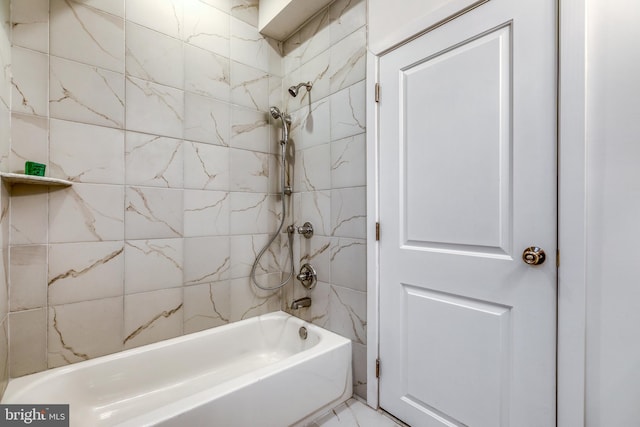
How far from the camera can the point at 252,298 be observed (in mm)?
1941

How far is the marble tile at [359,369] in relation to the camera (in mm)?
1526

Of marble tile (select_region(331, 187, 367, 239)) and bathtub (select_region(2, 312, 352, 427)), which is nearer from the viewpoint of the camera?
bathtub (select_region(2, 312, 352, 427))

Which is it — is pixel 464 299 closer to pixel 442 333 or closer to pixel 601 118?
pixel 442 333

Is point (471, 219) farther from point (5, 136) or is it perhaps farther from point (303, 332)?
point (5, 136)

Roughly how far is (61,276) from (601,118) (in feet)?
7.06

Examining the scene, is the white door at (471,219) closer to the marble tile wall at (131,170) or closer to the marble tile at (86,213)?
the marble tile wall at (131,170)

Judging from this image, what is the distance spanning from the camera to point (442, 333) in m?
1.21

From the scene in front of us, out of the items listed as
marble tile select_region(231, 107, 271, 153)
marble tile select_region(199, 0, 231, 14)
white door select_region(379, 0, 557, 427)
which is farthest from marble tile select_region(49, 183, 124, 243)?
white door select_region(379, 0, 557, 427)

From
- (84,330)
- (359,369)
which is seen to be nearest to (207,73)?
(84,330)

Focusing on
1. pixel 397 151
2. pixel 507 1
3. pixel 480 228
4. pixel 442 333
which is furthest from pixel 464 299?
pixel 507 1

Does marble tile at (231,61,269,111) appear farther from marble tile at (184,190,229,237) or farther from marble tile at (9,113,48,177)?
marble tile at (9,113,48,177)

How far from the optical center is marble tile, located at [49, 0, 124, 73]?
132 centimetres

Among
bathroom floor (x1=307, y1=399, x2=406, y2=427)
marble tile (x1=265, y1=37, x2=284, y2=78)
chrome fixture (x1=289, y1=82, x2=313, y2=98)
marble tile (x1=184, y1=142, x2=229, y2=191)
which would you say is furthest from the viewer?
marble tile (x1=265, y1=37, x2=284, y2=78)

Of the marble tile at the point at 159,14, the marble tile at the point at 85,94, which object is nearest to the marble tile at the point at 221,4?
the marble tile at the point at 159,14
